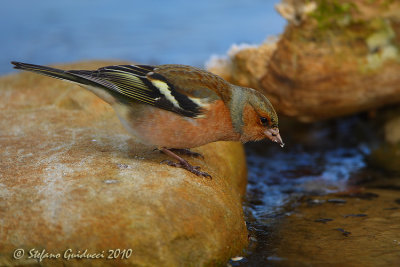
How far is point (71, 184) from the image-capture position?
13.6 ft

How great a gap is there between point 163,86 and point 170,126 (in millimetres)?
398

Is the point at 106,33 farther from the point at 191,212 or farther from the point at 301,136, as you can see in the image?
the point at 191,212

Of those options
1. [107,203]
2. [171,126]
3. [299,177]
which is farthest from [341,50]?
[107,203]

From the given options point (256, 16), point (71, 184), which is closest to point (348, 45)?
point (71, 184)

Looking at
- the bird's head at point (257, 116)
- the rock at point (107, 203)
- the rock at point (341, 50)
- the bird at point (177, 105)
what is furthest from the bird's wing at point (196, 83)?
the rock at point (341, 50)

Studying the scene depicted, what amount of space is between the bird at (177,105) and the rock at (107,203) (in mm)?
318

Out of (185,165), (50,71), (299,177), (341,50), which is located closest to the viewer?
(50,71)

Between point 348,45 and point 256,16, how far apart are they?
7967mm

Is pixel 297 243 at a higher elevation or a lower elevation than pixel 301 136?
lower

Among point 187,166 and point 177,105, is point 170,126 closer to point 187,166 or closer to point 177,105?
point 177,105

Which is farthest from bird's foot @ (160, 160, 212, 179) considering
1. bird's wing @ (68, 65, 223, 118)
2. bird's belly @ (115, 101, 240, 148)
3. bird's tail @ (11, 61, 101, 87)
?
bird's tail @ (11, 61, 101, 87)

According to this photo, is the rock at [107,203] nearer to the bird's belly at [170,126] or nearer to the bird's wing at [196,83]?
the bird's belly at [170,126]

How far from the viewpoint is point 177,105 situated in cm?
473

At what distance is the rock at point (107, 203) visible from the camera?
3.72m
